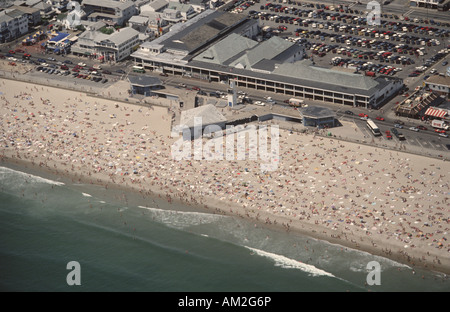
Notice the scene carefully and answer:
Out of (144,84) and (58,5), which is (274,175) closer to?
(144,84)

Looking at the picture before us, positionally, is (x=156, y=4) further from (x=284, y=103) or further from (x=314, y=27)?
(x=284, y=103)

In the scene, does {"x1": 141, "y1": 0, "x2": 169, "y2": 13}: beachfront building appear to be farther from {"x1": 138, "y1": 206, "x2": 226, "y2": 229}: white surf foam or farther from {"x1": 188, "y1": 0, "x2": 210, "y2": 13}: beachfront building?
{"x1": 138, "y1": 206, "x2": 226, "y2": 229}: white surf foam

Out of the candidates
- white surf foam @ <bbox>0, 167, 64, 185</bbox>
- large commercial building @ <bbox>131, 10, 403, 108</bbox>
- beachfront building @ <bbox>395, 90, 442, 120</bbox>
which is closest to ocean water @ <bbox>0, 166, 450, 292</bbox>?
white surf foam @ <bbox>0, 167, 64, 185</bbox>

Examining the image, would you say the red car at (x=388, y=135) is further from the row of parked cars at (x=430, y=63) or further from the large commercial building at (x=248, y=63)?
the row of parked cars at (x=430, y=63)

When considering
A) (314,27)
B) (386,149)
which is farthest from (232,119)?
(314,27)

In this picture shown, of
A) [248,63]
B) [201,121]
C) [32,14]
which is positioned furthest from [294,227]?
[32,14]

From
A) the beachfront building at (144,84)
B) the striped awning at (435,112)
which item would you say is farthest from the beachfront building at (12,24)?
the striped awning at (435,112)
